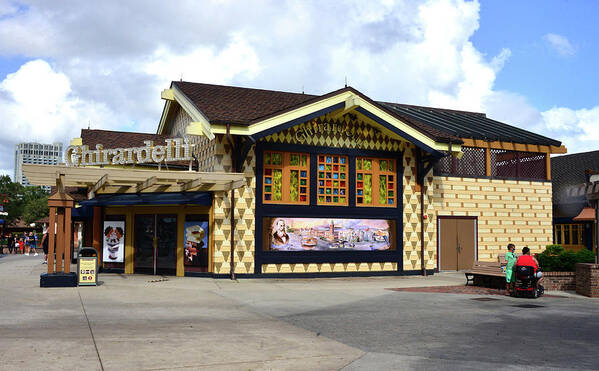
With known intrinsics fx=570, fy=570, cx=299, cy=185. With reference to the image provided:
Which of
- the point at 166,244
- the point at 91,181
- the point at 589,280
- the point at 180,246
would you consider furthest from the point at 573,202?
the point at 91,181

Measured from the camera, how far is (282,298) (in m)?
15.3

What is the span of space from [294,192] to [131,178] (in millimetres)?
6046

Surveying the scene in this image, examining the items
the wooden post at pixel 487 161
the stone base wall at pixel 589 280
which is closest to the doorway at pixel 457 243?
the wooden post at pixel 487 161

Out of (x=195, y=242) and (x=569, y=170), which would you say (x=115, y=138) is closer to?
(x=195, y=242)

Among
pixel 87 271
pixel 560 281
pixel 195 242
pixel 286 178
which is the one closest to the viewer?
pixel 87 271

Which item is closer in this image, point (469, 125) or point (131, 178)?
point (131, 178)

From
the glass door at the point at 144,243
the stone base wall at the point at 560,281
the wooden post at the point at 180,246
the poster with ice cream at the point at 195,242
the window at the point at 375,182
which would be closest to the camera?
the stone base wall at the point at 560,281

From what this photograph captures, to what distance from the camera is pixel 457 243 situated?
24953 mm

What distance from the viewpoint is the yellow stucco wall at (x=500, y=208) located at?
973 inches

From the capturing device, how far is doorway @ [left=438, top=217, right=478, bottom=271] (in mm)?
24688

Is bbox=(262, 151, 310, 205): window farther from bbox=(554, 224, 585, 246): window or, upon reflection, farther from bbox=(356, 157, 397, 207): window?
bbox=(554, 224, 585, 246): window

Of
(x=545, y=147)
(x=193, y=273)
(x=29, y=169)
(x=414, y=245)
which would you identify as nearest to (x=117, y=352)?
(x=29, y=169)

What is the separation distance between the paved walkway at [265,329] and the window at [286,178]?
4.66 meters

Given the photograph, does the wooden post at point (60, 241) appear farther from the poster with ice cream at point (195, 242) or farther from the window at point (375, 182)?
the window at point (375, 182)
